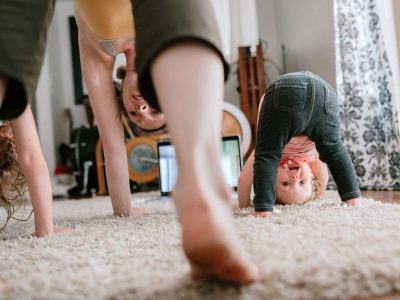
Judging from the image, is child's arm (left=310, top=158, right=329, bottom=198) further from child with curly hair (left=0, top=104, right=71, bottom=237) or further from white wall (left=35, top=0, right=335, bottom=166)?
white wall (left=35, top=0, right=335, bottom=166)

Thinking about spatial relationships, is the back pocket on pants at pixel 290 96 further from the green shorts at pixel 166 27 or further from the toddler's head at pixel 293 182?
the green shorts at pixel 166 27

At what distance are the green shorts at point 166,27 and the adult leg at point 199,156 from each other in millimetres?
11

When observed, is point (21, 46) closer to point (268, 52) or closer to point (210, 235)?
point (210, 235)

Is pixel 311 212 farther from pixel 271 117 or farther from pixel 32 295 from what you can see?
pixel 32 295

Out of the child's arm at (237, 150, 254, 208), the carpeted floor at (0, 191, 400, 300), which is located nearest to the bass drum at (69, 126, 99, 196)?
the child's arm at (237, 150, 254, 208)

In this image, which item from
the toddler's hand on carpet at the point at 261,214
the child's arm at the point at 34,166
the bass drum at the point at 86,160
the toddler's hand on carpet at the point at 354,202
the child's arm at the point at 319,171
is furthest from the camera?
the bass drum at the point at 86,160

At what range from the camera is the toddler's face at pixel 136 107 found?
4.31 feet

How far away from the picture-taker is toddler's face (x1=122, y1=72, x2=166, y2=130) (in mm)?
1312

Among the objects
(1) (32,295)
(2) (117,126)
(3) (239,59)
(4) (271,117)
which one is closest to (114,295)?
(1) (32,295)

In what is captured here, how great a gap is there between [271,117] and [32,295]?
0.77 meters

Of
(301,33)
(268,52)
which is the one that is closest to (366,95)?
(301,33)

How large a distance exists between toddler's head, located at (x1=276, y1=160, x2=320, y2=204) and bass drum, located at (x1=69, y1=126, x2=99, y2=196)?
6.62 ft

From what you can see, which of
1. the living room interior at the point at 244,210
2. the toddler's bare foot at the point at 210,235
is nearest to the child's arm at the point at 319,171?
the living room interior at the point at 244,210

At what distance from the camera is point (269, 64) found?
11.4 ft
